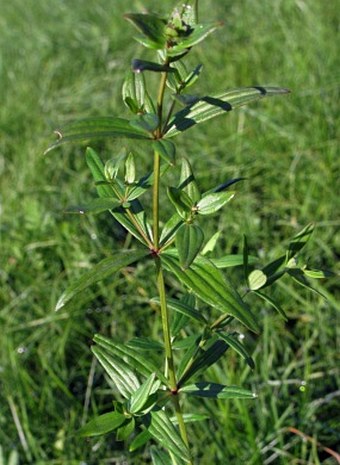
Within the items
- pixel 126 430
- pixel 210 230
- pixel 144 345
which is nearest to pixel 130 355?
pixel 144 345

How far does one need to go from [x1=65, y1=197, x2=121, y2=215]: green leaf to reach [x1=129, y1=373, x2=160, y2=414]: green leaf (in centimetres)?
23

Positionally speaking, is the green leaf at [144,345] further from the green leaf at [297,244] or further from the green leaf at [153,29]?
the green leaf at [153,29]

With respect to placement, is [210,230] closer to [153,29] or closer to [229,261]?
[229,261]

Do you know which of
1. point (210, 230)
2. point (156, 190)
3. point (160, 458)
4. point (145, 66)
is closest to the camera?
point (145, 66)

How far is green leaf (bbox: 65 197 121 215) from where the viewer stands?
3.29 ft

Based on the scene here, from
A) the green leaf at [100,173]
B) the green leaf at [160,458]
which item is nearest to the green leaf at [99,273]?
the green leaf at [100,173]

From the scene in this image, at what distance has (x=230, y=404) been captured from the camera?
6.09ft

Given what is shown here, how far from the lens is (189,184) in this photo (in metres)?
1.07

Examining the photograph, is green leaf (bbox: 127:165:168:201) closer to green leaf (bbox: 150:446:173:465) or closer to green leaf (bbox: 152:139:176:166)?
green leaf (bbox: 152:139:176:166)

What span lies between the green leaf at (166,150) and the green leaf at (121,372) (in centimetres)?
36

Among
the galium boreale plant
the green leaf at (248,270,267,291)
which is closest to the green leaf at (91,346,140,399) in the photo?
the galium boreale plant

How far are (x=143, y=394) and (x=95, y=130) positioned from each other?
1.18 ft

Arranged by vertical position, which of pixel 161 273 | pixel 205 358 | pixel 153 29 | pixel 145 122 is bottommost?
pixel 205 358

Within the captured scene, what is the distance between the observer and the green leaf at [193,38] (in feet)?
2.91
